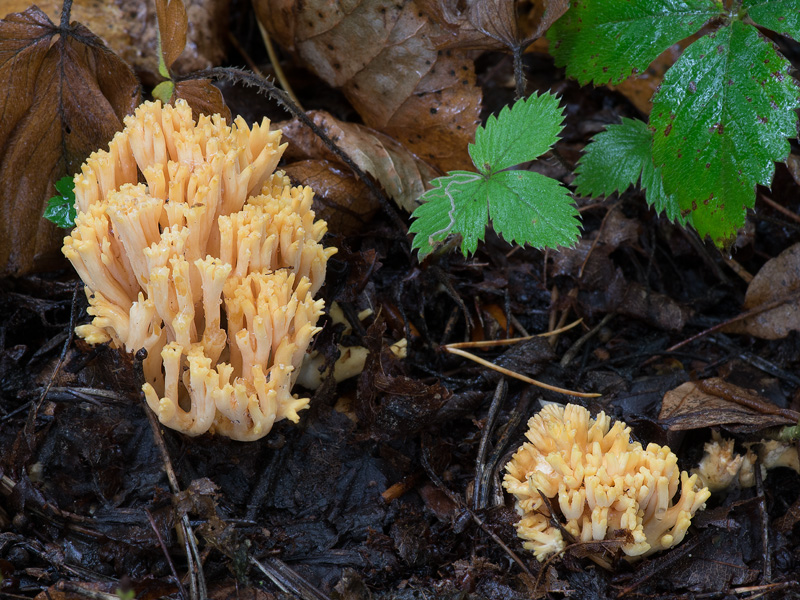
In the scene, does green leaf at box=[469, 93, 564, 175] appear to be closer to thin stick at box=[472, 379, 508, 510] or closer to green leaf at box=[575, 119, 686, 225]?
green leaf at box=[575, 119, 686, 225]

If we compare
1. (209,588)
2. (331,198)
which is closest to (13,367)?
(209,588)

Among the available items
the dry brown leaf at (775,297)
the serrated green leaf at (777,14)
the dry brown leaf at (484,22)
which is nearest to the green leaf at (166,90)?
the dry brown leaf at (484,22)

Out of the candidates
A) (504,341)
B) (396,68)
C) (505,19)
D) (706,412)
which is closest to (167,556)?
(504,341)

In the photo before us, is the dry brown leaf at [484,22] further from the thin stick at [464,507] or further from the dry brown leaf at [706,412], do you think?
the thin stick at [464,507]

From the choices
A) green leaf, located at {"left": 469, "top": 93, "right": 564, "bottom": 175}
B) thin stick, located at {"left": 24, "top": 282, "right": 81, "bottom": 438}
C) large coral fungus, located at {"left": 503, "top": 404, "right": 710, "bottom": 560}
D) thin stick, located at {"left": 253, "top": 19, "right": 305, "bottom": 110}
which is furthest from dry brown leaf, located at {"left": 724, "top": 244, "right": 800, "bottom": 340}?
thin stick, located at {"left": 24, "top": 282, "right": 81, "bottom": 438}

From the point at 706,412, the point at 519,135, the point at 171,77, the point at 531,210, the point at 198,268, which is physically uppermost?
the point at 519,135

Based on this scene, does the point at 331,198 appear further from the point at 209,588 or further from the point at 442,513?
the point at 209,588

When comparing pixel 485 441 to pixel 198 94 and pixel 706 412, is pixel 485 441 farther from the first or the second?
pixel 198 94
